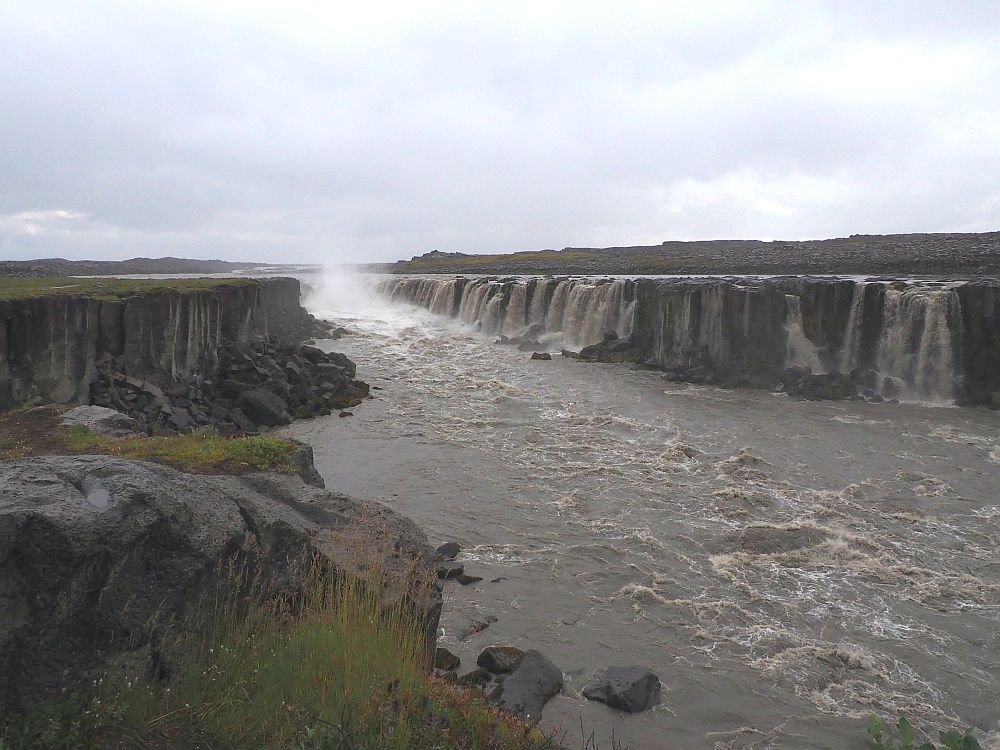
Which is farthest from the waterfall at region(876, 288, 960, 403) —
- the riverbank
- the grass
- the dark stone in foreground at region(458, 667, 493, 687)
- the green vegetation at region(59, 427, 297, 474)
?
the grass

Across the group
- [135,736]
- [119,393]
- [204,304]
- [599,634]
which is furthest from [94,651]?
[204,304]

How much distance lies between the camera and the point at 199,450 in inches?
349

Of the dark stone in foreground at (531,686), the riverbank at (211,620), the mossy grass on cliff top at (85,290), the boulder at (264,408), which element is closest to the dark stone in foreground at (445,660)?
the riverbank at (211,620)

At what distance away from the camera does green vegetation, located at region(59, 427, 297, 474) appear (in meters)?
8.38

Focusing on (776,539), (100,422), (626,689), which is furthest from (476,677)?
(100,422)

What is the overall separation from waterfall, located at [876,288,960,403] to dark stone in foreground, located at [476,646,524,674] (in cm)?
2152

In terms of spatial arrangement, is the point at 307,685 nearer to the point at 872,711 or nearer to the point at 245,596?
the point at 245,596

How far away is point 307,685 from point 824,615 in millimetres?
7613

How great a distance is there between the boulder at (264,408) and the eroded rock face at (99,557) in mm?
14496

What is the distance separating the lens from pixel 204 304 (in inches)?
947

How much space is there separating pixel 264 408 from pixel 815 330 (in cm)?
2113

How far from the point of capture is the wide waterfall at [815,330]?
23469 mm

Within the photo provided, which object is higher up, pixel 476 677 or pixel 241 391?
pixel 241 391

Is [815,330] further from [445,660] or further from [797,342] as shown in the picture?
[445,660]
